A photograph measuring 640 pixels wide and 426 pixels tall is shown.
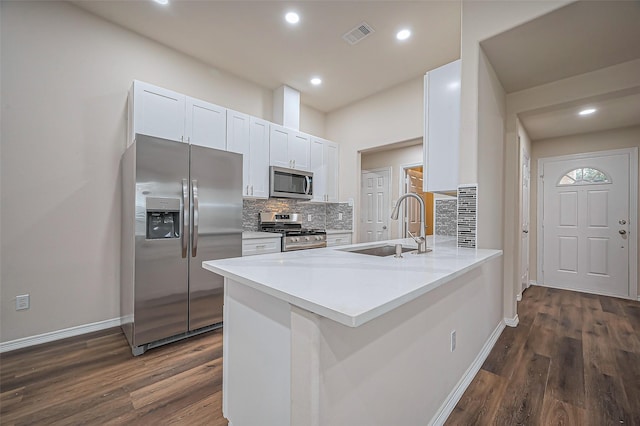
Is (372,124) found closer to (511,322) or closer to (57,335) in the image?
(511,322)

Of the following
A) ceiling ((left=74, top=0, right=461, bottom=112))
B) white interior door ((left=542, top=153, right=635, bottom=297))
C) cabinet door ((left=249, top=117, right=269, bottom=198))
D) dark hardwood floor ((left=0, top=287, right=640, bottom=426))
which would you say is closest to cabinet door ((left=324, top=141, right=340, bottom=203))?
ceiling ((left=74, top=0, right=461, bottom=112))

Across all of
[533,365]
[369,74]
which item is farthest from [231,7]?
[533,365]

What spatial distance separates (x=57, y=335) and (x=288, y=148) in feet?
10.2

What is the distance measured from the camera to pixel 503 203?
2961 mm

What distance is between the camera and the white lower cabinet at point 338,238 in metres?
4.12

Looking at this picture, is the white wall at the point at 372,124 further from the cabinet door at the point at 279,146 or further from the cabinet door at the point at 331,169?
the cabinet door at the point at 279,146

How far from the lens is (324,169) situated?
4.46 meters

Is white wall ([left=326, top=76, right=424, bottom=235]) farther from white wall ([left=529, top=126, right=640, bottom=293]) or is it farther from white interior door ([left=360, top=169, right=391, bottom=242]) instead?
white wall ([left=529, top=126, right=640, bottom=293])

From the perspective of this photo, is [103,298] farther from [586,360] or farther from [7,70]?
[586,360]

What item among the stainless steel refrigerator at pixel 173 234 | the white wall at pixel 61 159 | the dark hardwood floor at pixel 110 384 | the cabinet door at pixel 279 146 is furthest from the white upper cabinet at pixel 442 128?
the white wall at pixel 61 159

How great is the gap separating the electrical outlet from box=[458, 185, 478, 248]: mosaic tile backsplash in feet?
11.8

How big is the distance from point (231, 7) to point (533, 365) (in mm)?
3899

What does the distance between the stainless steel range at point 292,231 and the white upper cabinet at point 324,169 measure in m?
0.52

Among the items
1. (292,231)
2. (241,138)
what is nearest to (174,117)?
(241,138)
